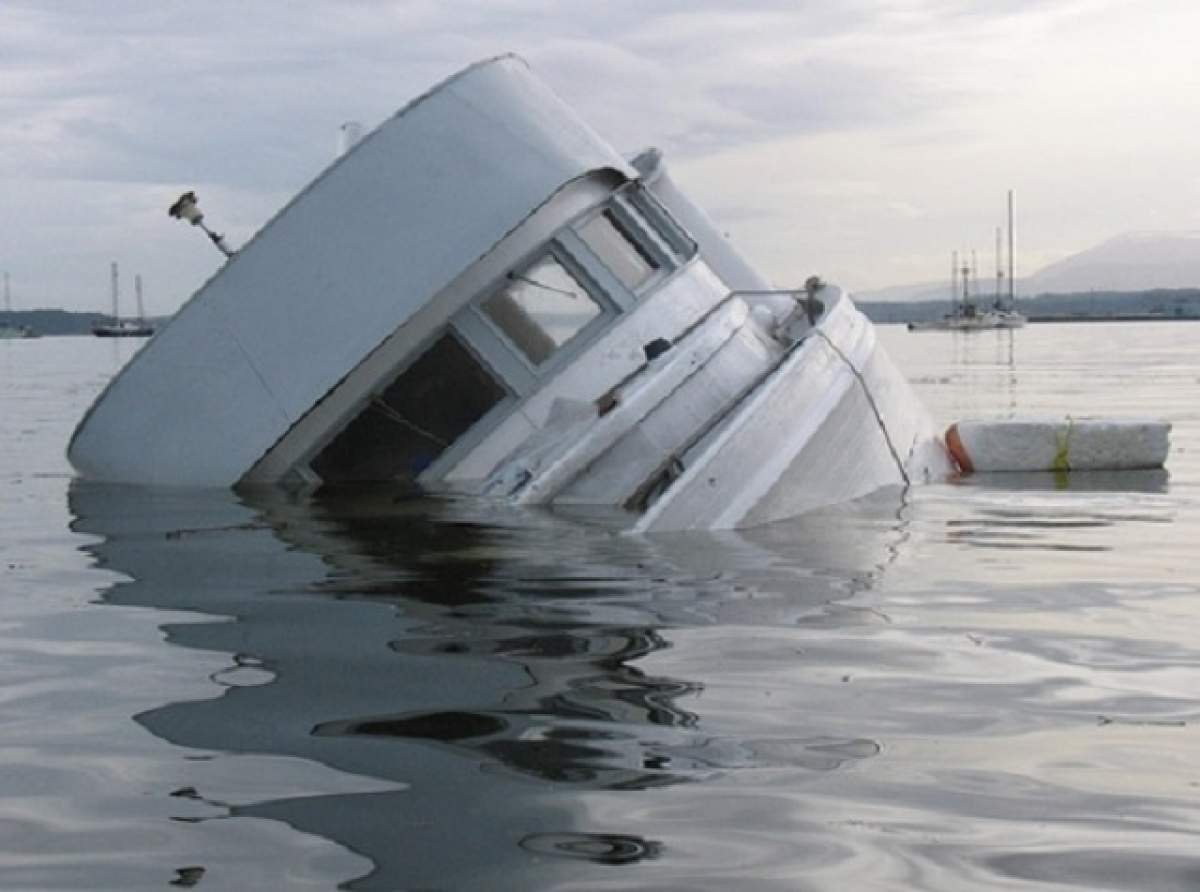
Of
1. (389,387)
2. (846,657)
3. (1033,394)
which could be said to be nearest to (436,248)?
(389,387)

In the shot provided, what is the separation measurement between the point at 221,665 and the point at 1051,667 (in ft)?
9.87

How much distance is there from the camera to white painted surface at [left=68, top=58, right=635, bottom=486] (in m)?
10.6

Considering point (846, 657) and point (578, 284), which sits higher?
point (578, 284)

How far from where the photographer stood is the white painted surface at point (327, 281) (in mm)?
10648

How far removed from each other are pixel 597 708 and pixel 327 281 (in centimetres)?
615

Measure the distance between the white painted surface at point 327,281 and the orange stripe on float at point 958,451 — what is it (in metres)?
4.98

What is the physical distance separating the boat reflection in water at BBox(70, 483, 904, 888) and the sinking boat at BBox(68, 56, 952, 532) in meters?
0.47

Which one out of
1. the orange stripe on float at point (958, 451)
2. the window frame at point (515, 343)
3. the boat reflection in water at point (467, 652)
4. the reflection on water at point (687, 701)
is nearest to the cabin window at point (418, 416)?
the window frame at point (515, 343)

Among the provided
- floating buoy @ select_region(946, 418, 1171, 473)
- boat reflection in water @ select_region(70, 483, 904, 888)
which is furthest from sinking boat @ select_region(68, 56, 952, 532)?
floating buoy @ select_region(946, 418, 1171, 473)

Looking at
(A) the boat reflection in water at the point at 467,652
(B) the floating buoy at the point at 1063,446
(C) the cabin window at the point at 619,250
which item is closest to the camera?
(A) the boat reflection in water at the point at 467,652

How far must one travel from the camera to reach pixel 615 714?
202 inches

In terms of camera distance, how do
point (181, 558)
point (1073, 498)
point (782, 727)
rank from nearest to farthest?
1. point (782, 727)
2. point (181, 558)
3. point (1073, 498)

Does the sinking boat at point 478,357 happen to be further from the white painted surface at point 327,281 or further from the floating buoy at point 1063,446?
the floating buoy at point 1063,446

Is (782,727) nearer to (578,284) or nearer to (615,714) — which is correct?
(615,714)
